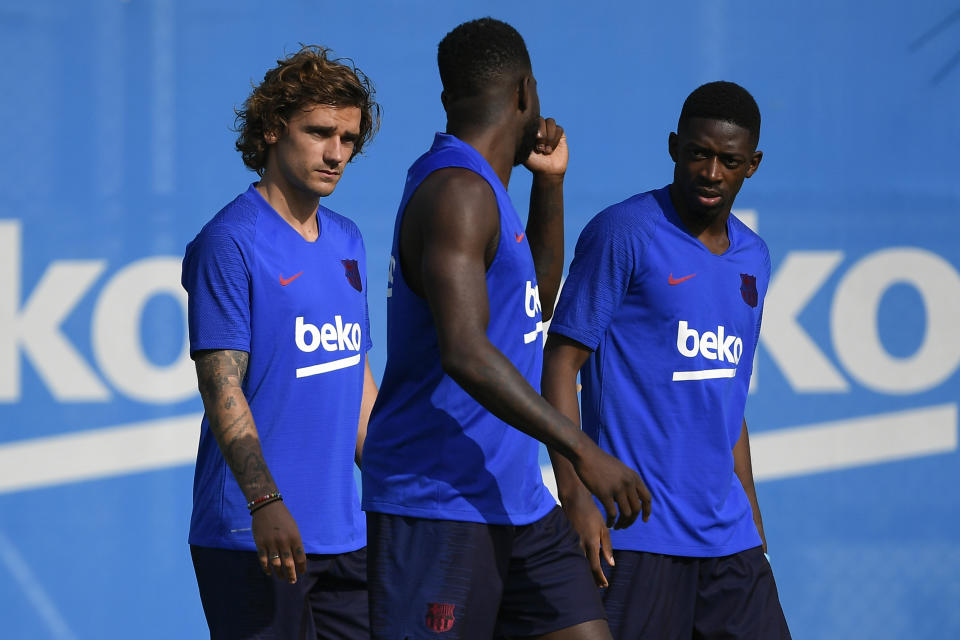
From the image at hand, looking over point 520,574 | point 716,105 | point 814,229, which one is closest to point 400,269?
point 520,574

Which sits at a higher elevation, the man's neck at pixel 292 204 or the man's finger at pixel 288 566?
the man's neck at pixel 292 204

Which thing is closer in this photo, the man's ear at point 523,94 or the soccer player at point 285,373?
the man's ear at point 523,94

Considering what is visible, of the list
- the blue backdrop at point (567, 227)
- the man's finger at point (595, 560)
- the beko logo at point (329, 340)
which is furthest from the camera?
the blue backdrop at point (567, 227)

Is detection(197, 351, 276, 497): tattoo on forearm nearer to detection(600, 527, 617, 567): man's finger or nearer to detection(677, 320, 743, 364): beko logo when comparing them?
detection(600, 527, 617, 567): man's finger

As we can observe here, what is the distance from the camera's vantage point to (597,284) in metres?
2.88

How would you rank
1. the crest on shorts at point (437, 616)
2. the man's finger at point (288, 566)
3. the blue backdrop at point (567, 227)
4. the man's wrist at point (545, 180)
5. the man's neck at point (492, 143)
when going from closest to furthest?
the crest on shorts at point (437, 616), the man's neck at point (492, 143), the man's finger at point (288, 566), the man's wrist at point (545, 180), the blue backdrop at point (567, 227)

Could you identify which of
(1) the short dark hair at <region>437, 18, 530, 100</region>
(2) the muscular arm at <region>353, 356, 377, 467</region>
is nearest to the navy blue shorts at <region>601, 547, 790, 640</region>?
(2) the muscular arm at <region>353, 356, 377, 467</region>

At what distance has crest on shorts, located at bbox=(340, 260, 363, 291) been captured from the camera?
2986 mm

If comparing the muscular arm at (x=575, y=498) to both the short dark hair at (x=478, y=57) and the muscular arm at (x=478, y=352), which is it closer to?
the muscular arm at (x=478, y=352)

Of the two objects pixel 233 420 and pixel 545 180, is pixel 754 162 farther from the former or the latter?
pixel 233 420

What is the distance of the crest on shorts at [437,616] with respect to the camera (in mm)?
2213

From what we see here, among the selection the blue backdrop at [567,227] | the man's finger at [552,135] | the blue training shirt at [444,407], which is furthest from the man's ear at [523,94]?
the blue backdrop at [567,227]

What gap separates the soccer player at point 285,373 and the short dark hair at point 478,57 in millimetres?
→ 667

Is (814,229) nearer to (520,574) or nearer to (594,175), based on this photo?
(594,175)
